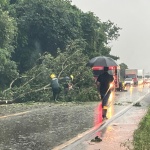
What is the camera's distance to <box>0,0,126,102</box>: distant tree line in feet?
70.0

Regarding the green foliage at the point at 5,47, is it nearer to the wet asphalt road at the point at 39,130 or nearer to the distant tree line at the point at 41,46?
the distant tree line at the point at 41,46

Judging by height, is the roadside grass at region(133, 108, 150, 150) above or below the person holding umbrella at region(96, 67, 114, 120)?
below

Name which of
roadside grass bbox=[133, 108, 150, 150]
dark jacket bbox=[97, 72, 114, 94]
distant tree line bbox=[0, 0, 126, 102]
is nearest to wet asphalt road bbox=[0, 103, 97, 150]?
dark jacket bbox=[97, 72, 114, 94]

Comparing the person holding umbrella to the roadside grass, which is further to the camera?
the person holding umbrella

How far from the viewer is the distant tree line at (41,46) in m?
21.3

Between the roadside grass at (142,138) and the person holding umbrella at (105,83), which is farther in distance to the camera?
the person holding umbrella at (105,83)

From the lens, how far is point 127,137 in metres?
8.10

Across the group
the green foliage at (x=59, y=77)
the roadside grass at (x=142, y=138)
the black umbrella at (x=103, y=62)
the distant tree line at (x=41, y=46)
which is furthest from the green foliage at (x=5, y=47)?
the roadside grass at (x=142, y=138)

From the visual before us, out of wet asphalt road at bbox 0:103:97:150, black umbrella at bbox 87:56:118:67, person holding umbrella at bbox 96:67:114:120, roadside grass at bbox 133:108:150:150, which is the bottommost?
wet asphalt road at bbox 0:103:97:150

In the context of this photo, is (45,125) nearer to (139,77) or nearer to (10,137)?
(10,137)

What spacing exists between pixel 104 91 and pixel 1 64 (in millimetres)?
16549

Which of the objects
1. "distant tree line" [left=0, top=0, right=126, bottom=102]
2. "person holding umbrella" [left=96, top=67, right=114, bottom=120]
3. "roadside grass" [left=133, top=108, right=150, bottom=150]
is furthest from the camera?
"distant tree line" [left=0, top=0, right=126, bottom=102]

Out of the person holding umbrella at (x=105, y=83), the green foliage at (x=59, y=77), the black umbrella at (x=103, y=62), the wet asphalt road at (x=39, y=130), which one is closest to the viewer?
the wet asphalt road at (x=39, y=130)

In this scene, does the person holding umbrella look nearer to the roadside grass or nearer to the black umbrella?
the roadside grass
